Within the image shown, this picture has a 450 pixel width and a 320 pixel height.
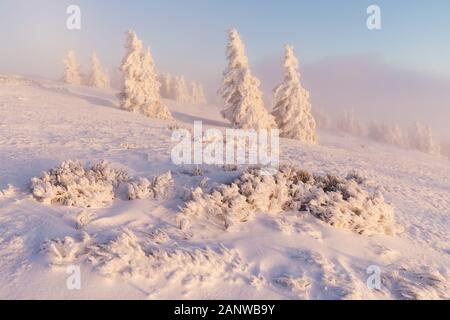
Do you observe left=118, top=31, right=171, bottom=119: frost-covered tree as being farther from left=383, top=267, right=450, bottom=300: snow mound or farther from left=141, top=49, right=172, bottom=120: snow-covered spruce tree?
left=383, top=267, right=450, bottom=300: snow mound

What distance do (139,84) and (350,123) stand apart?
7438 centimetres

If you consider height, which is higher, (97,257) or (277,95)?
(277,95)

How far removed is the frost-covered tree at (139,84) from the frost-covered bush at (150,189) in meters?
24.1

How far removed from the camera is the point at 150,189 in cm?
791

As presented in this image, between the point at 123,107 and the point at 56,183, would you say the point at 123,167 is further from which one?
the point at 123,107

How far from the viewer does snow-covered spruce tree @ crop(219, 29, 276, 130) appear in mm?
30172

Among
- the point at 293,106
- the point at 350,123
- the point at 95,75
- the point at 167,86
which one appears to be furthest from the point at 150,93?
the point at 350,123

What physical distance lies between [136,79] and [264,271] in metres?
30.2

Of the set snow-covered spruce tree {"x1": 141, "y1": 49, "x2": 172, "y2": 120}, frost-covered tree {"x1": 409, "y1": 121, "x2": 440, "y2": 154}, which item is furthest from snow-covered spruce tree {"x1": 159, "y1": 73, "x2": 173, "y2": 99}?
frost-covered tree {"x1": 409, "y1": 121, "x2": 440, "y2": 154}

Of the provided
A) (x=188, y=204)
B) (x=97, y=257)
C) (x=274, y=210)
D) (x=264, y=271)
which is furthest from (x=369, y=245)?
(x=97, y=257)

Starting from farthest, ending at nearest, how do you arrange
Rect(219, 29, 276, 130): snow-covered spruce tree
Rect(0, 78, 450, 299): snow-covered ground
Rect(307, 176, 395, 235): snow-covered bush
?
Rect(219, 29, 276, 130): snow-covered spruce tree
Rect(307, 176, 395, 235): snow-covered bush
Rect(0, 78, 450, 299): snow-covered ground

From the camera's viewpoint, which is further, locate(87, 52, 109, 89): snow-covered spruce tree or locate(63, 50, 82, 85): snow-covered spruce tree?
locate(87, 52, 109, 89): snow-covered spruce tree

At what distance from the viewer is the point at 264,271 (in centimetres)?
589

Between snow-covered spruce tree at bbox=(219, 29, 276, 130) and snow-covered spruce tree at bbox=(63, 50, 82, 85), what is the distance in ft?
139
